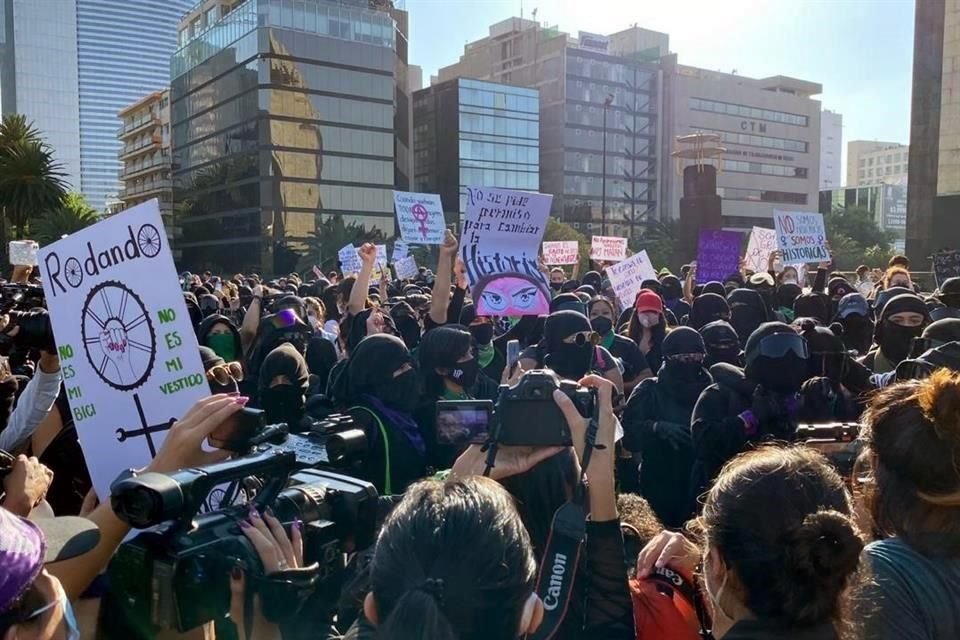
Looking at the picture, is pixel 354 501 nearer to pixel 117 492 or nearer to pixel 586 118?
pixel 117 492

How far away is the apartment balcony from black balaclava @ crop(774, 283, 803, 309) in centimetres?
7943

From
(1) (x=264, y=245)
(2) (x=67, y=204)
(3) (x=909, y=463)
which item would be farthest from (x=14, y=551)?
(1) (x=264, y=245)

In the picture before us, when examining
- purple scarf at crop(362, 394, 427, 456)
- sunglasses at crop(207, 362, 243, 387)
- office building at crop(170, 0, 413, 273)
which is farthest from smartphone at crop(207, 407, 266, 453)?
office building at crop(170, 0, 413, 273)

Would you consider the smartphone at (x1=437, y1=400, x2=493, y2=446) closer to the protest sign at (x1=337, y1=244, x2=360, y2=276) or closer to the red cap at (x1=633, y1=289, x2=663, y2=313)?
the red cap at (x1=633, y1=289, x2=663, y2=313)

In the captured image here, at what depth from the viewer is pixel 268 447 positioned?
194 centimetres

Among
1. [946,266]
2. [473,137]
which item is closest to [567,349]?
[946,266]

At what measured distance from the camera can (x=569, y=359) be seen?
4.15 metres

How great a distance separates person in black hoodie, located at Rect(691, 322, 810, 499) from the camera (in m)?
3.24

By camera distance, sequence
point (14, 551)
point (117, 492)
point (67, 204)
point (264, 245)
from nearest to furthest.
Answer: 1. point (14, 551)
2. point (117, 492)
3. point (67, 204)
4. point (264, 245)

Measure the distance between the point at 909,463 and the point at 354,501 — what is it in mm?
1259

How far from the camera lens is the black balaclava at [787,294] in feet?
26.4

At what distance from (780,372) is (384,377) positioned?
160 centimetres

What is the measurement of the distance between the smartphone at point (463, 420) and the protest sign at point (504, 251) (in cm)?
344

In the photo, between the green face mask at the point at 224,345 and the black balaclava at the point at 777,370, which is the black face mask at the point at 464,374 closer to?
the black balaclava at the point at 777,370
